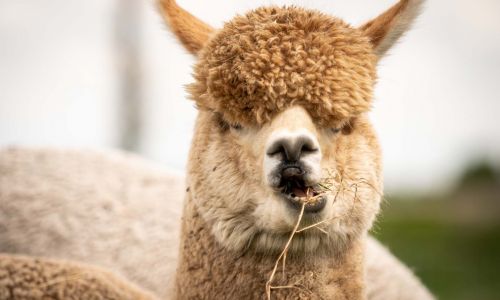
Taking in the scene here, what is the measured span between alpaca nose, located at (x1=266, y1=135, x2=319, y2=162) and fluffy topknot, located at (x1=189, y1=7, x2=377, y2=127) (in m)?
0.22

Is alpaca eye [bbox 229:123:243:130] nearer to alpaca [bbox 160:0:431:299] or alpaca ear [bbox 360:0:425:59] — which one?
alpaca [bbox 160:0:431:299]

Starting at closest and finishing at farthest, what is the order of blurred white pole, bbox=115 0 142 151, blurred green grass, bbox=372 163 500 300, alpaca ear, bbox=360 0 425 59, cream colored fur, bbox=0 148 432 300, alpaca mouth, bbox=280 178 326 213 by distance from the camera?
alpaca mouth, bbox=280 178 326 213 → alpaca ear, bbox=360 0 425 59 → cream colored fur, bbox=0 148 432 300 → blurred green grass, bbox=372 163 500 300 → blurred white pole, bbox=115 0 142 151

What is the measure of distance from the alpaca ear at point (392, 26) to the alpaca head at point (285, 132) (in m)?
0.02

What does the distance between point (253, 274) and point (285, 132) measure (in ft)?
2.57

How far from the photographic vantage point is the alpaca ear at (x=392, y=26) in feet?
12.2

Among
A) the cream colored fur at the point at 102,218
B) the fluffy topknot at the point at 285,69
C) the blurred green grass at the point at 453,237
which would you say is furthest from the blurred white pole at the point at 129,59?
the fluffy topknot at the point at 285,69

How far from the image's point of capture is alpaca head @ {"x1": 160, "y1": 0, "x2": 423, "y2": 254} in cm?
322

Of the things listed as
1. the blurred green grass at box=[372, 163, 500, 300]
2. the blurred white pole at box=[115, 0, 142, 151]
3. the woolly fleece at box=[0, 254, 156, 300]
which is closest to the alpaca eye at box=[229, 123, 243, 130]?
the woolly fleece at box=[0, 254, 156, 300]

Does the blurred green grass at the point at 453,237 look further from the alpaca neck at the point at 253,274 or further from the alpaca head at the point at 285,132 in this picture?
the alpaca head at the point at 285,132

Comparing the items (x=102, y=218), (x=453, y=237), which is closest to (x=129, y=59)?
(x=453, y=237)

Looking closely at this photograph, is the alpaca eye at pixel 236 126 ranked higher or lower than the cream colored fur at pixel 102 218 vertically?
higher

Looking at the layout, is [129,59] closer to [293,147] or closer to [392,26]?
[392,26]

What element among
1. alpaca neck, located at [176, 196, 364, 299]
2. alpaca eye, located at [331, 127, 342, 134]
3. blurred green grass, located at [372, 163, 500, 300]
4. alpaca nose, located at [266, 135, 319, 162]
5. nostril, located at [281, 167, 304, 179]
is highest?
alpaca eye, located at [331, 127, 342, 134]

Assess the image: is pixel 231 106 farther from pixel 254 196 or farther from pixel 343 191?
pixel 343 191
